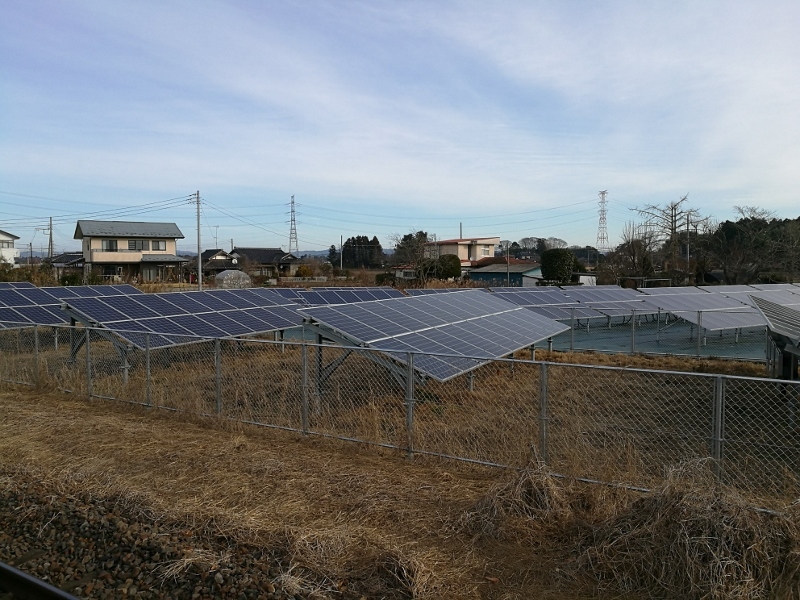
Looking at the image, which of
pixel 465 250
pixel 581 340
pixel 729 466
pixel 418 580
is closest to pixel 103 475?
pixel 418 580

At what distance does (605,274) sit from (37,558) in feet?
179

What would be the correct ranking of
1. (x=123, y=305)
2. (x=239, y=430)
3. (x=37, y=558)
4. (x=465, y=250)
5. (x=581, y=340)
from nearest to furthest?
(x=37, y=558) → (x=239, y=430) → (x=123, y=305) → (x=581, y=340) → (x=465, y=250)

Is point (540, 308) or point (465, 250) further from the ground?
point (465, 250)

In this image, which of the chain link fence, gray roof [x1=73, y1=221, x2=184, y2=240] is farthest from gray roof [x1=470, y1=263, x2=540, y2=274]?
the chain link fence

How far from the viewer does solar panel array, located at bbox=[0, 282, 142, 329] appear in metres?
18.9

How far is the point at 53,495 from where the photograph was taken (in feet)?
19.8

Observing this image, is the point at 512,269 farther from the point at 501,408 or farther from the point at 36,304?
the point at 501,408

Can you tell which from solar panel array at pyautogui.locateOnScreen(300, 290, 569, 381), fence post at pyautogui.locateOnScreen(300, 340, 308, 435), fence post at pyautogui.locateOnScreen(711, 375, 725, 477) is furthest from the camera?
solar panel array at pyautogui.locateOnScreen(300, 290, 569, 381)

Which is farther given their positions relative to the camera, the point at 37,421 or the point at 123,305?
the point at 123,305

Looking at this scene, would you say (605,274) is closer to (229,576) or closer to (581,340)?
(581,340)

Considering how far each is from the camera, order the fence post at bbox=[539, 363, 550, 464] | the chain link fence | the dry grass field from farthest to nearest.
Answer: the chain link fence
the fence post at bbox=[539, 363, 550, 464]
the dry grass field

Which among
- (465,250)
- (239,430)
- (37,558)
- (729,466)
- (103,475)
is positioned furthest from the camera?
(465,250)

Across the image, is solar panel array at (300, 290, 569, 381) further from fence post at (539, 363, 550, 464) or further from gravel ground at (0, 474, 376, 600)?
gravel ground at (0, 474, 376, 600)

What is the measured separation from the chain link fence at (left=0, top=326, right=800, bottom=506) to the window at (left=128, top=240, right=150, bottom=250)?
1920 inches
